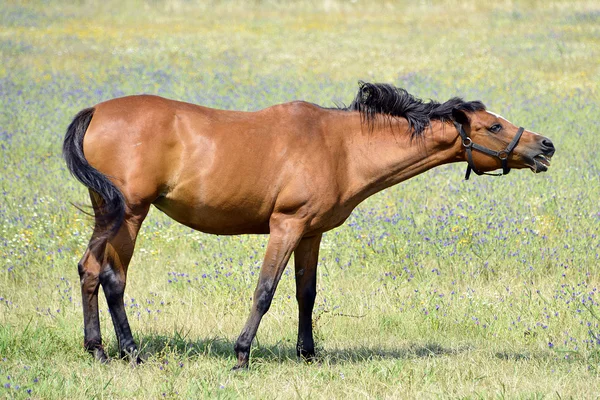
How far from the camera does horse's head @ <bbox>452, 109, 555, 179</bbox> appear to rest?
590 cm

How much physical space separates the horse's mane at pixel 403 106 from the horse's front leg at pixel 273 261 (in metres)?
1.17

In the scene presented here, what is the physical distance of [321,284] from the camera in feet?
25.7

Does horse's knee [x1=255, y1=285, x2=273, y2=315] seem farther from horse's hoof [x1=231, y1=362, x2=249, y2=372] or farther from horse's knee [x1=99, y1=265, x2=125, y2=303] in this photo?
horse's knee [x1=99, y1=265, x2=125, y2=303]

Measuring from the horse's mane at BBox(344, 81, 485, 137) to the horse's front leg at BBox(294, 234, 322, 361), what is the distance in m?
1.18

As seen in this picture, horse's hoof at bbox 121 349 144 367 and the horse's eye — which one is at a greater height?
the horse's eye

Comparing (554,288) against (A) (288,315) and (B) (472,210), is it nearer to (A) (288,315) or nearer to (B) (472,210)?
(B) (472,210)

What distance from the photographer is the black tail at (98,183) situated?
5.52m

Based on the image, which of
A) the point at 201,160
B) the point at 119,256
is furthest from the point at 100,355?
the point at 201,160

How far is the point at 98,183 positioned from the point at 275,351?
210 cm

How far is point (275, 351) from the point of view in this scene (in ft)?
20.9

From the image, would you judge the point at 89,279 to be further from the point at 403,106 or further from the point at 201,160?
the point at 403,106

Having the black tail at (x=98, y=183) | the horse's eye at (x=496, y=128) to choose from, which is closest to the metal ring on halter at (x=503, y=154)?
the horse's eye at (x=496, y=128)

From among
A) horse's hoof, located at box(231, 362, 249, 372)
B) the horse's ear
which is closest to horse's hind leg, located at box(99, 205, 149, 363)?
horse's hoof, located at box(231, 362, 249, 372)

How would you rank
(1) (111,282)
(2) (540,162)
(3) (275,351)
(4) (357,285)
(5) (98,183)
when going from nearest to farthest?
(5) (98,183)
(1) (111,282)
(2) (540,162)
(3) (275,351)
(4) (357,285)
